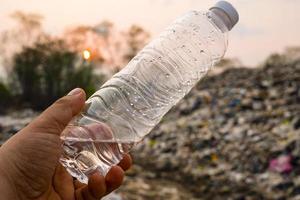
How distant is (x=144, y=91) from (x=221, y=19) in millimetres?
496

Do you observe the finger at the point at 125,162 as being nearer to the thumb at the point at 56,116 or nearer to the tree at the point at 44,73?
the thumb at the point at 56,116

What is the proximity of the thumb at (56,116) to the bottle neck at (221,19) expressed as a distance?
1.98ft

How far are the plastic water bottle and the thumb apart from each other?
0.11 m

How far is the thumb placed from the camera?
189 cm

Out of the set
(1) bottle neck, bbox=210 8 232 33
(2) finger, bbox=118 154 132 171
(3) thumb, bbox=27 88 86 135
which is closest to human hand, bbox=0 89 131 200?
(3) thumb, bbox=27 88 86 135

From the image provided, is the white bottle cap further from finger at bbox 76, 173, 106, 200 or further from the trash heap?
the trash heap

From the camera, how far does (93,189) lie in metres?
2.09

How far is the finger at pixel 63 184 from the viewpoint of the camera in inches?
81.9

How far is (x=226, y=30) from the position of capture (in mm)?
2162

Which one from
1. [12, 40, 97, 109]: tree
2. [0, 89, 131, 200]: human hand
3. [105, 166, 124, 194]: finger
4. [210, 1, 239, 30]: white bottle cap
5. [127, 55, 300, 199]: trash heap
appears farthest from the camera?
[12, 40, 97, 109]: tree

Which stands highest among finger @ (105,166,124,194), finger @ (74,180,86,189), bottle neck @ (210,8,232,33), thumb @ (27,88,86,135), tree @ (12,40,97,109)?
bottle neck @ (210,8,232,33)

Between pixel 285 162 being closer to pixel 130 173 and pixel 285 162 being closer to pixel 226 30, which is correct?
pixel 130 173

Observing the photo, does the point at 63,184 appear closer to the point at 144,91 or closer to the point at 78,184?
the point at 78,184

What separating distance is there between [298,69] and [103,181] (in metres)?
11.5
